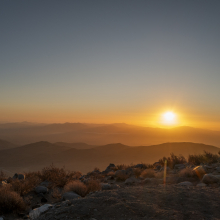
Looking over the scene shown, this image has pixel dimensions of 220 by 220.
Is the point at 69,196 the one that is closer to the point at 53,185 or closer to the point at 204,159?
the point at 53,185

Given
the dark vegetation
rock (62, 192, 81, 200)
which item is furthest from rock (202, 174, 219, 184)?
rock (62, 192, 81, 200)

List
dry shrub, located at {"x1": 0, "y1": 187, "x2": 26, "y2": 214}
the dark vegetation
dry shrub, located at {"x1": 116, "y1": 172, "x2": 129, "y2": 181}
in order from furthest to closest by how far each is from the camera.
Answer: dry shrub, located at {"x1": 116, "y1": 172, "x2": 129, "y2": 181} → the dark vegetation → dry shrub, located at {"x1": 0, "y1": 187, "x2": 26, "y2": 214}

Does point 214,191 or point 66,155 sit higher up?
point 214,191

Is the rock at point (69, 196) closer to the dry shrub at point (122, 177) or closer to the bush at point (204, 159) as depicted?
the dry shrub at point (122, 177)

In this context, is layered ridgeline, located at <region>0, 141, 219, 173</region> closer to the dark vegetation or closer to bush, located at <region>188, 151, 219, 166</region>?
bush, located at <region>188, 151, 219, 166</region>

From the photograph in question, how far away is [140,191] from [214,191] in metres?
2.16

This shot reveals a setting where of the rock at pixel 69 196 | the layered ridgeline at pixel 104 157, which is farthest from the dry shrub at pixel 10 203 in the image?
the layered ridgeline at pixel 104 157

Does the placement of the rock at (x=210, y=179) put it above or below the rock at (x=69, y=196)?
above

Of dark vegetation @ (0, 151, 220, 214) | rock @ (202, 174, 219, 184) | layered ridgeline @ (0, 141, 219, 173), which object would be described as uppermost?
rock @ (202, 174, 219, 184)

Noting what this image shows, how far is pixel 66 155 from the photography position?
44.0 meters

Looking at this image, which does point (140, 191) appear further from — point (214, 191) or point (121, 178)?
point (121, 178)

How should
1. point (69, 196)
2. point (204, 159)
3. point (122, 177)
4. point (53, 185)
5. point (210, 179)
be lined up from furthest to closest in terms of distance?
point (204, 159) → point (122, 177) → point (53, 185) → point (210, 179) → point (69, 196)

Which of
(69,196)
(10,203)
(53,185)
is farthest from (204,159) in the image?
(10,203)

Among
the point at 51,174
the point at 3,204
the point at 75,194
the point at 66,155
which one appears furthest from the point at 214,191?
the point at 66,155
